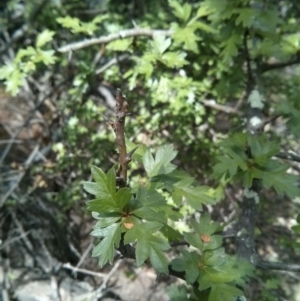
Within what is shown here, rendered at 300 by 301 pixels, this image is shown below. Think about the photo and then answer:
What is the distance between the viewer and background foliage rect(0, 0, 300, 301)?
1.95 metres

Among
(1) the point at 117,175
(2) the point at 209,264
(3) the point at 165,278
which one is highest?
(1) the point at 117,175

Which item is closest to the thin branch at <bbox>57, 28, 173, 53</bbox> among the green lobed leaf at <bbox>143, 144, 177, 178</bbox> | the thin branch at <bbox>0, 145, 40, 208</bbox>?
the thin branch at <bbox>0, 145, 40, 208</bbox>

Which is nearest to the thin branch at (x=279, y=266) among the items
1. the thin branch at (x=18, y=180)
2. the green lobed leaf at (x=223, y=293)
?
the green lobed leaf at (x=223, y=293)

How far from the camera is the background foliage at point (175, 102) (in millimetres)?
1949

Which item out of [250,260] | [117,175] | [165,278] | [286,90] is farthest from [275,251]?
[117,175]

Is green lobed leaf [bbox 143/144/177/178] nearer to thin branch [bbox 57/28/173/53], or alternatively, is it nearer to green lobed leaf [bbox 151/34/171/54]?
green lobed leaf [bbox 151/34/171/54]

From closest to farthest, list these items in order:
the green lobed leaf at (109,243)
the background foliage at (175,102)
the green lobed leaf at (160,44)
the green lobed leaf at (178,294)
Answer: the green lobed leaf at (109,243), the green lobed leaf at (178,294), the background foliage at (175,102), the green lobed leaf at (160,44)

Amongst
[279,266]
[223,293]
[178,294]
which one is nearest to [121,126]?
[223,293]

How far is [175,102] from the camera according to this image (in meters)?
2.90

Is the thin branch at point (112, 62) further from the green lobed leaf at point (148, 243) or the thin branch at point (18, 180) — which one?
the green lobed leaf at point (148, 243)

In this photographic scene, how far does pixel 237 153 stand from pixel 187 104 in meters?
1.07

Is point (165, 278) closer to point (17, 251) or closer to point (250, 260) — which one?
point (17, 251)

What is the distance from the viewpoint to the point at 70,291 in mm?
2971

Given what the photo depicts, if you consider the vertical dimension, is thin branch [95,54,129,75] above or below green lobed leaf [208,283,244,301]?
above
